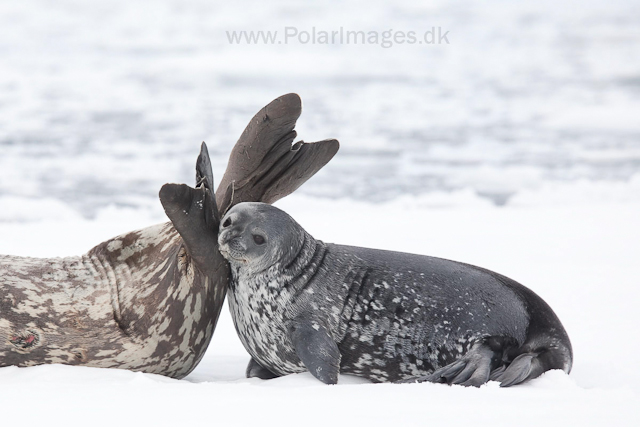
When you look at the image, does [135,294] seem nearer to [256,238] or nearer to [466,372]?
[256,238]

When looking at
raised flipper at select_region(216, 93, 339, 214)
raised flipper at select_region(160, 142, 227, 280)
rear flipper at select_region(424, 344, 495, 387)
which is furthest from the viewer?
raised flipper at select_region(216, 93, 339, 214)

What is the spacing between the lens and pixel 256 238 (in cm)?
384

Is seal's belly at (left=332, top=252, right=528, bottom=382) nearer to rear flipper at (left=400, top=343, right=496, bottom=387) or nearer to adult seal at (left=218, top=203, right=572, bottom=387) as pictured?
adult seal at (left=218, top=203, right=572, bottom=387)

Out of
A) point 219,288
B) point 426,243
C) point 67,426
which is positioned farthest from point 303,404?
point 426,243

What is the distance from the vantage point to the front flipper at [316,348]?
3.54 metres

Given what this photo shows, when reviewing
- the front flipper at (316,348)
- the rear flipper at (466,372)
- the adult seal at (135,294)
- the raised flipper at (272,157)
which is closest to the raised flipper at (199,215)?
the adult seal at (135,294)

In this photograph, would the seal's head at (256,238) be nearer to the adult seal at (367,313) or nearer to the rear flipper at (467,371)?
the adult seal at (367,313)

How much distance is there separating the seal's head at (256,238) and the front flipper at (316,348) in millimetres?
355

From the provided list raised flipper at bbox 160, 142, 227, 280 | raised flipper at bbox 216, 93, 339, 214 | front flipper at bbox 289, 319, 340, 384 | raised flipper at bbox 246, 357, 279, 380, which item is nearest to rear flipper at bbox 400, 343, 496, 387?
front flipper at bbox 289, 319, 340, 384

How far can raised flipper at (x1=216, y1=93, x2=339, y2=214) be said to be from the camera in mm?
4250

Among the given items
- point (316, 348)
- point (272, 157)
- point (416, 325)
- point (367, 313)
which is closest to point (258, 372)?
point (316, 348)

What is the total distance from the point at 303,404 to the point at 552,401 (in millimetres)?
918

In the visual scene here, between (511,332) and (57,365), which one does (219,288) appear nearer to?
(57,365)

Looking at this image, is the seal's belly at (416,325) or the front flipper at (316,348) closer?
the front flipper at (316,348)
